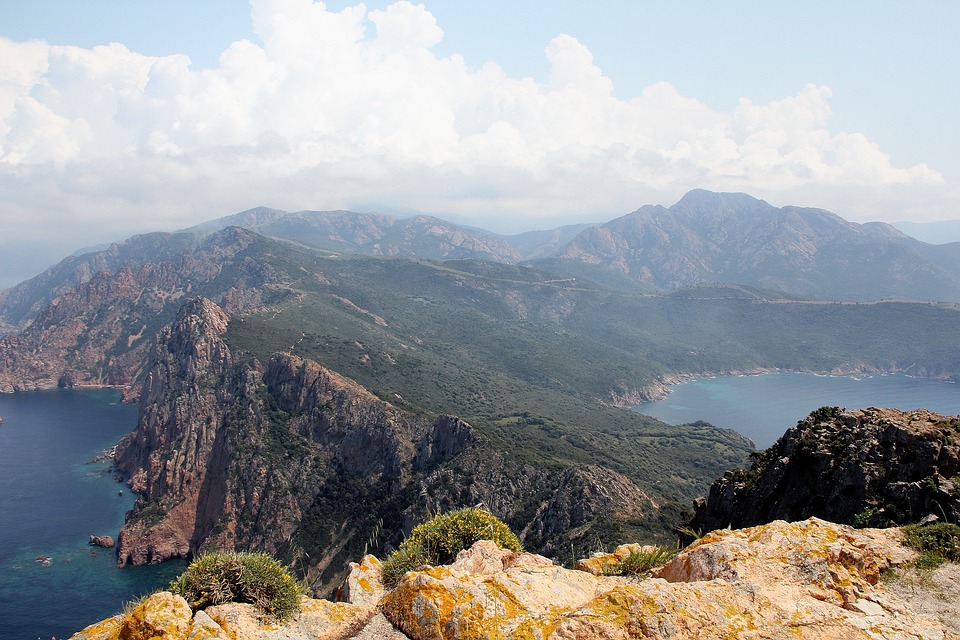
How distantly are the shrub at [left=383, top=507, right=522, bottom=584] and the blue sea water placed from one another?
75403 mm

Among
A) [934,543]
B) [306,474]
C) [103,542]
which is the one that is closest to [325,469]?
[306,474]

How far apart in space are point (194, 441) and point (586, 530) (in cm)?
9806

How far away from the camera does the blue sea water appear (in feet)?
272

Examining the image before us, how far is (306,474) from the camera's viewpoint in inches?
4149

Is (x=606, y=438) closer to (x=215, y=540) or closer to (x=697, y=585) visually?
(x=215, y=540)

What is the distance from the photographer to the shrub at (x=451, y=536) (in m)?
21.2

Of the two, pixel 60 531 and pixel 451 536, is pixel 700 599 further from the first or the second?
pixel 60 531

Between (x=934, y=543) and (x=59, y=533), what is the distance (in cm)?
14367

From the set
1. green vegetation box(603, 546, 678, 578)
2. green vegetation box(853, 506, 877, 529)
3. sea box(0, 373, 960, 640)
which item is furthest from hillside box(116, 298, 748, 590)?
green vegetation box(603, 546, 678, 578)

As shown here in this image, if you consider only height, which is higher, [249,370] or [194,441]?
[249,370]

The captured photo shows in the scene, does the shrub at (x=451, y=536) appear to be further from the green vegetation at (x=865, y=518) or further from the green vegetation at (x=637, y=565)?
the green vegetation at (x=865, y=518)

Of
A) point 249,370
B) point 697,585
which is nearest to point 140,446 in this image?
point 249,370

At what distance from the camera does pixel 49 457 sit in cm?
15275

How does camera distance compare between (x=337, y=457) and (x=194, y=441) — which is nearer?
Answer: (x=337, y=457)
